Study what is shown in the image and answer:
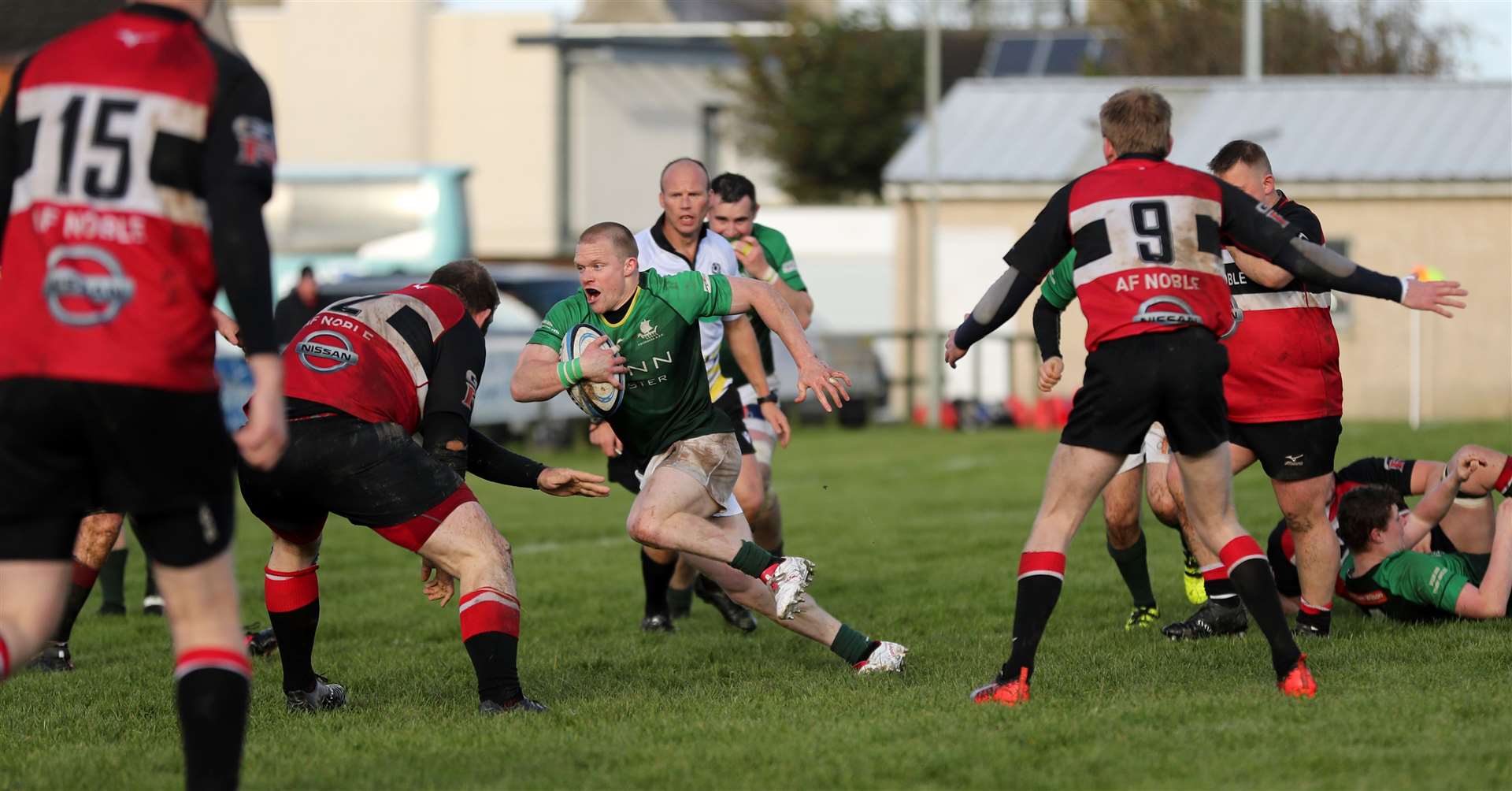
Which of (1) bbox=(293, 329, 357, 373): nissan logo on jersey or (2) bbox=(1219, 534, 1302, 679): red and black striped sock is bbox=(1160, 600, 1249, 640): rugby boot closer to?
(2) bbox=(1219, 534, 1302, 679): red and black striped sock

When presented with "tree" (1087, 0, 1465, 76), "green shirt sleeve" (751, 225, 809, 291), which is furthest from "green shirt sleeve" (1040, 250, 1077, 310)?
"tree" (1087, 0, 1465, 76)

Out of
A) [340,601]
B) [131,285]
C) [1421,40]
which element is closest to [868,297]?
[1421,40]

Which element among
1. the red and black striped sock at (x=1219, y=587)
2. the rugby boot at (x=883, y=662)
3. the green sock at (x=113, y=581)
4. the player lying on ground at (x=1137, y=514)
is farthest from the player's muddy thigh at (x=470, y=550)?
the green sock at (x=113, y=581)

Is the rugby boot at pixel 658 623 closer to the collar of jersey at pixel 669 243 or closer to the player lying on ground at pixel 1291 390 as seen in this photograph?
the collar of jersey at pixel 669 243

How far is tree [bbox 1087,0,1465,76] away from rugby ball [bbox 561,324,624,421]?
4304 centimetres

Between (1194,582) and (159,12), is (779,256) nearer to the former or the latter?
(1194,582)

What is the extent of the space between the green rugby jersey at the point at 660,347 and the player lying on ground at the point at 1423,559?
2981mm

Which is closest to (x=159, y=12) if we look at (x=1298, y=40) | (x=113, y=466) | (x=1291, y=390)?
(x=113, y=466)

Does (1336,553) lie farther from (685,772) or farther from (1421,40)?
(1421,40)

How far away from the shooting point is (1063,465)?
6066mm

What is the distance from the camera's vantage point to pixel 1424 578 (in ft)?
25.2

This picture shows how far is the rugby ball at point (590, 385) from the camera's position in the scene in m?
6.68

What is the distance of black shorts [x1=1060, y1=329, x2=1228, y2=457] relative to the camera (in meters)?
5.90

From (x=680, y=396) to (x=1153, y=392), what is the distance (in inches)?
78.0
